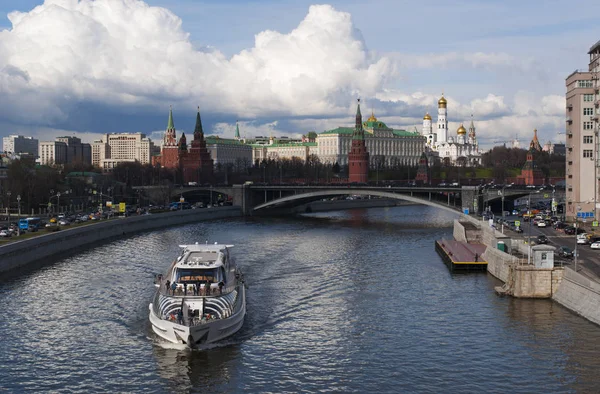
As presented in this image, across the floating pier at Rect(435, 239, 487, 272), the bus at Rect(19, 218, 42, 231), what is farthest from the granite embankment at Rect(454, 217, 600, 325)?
the bus at Rect(19, 218, 42, 231)

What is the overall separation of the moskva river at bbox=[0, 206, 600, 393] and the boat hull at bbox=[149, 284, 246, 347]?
0.38 metres

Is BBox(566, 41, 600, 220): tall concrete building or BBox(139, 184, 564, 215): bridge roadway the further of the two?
BBox(139, 184, 564, 215): bridge roadway

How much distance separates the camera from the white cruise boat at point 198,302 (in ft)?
93.3

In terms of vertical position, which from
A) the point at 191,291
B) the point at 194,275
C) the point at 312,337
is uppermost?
the point at 194,275

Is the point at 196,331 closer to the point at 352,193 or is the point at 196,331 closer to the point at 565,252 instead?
the point at 565,252

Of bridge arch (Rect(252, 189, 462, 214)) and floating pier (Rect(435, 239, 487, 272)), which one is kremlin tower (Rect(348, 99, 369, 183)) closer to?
bridge arch (Rect(252, 189, 462, 214))

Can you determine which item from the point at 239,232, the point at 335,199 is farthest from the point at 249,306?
the point at 335,199

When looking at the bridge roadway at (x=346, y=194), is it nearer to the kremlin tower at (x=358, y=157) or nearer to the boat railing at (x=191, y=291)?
the kremlin tower at (x=358, y=157)

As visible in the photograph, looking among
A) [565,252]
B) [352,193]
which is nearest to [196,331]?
[565,252]

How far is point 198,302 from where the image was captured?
3025 centimetres

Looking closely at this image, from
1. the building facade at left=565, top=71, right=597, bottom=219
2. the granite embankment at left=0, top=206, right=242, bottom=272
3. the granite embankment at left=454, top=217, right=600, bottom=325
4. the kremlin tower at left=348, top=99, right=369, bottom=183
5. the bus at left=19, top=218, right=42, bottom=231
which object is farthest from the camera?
the kremlin tower at left=348, top=99, right=369, bottom=183

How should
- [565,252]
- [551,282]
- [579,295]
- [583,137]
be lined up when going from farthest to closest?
[583,137] → [565,252] → [551,282] → [579,295]

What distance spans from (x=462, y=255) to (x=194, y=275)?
22.1 m

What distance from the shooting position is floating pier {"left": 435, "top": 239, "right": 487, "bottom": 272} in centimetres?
4647
